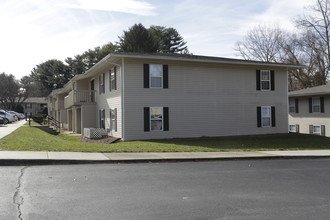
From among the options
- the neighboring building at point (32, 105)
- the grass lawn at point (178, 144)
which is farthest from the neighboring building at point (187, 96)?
the neighboring building at point (32, 105)

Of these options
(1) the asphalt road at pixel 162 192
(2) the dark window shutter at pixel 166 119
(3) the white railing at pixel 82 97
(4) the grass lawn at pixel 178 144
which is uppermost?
(3) the white railing at pixel 82 97

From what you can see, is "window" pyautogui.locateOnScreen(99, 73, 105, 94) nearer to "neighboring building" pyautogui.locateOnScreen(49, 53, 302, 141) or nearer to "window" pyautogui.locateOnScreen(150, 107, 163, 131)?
"neighboring building" pyautogui.locateOnScreen(49, 53, 302, 141)

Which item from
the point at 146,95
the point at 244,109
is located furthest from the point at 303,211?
the point at 244,109

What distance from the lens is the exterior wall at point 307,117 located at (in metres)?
29.1

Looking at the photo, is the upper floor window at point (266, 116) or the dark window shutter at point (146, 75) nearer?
the dark window shutter at point (146, 75)

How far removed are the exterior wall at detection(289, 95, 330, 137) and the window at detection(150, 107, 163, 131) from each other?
15.8m

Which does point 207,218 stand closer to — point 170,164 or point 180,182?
point 180,182

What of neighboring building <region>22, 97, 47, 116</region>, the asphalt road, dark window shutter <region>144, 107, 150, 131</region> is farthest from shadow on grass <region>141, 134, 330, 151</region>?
neighboring building <region>22, 97, 47, 116</region>

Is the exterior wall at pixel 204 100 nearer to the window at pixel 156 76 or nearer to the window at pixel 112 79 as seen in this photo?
the window at pixel 156 76

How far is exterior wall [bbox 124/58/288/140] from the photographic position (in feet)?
68.5

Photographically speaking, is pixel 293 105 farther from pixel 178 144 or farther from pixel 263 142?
pixel 178 144

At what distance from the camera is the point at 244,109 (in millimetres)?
24000

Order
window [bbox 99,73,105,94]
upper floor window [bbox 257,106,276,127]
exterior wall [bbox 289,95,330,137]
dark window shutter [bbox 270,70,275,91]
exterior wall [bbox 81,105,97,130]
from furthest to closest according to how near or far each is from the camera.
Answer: exterior wall [bbox 289,95,330,137] → exterior wall [bbox 81,105,97,130] → window [bbox 99,73,105,94] → dark window shutter [bbox 270,70,275,91] → upper floor window [bbox 257,106,276,127]

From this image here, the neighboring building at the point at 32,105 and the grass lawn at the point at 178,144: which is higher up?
the neighboring building at the point at 32,105
